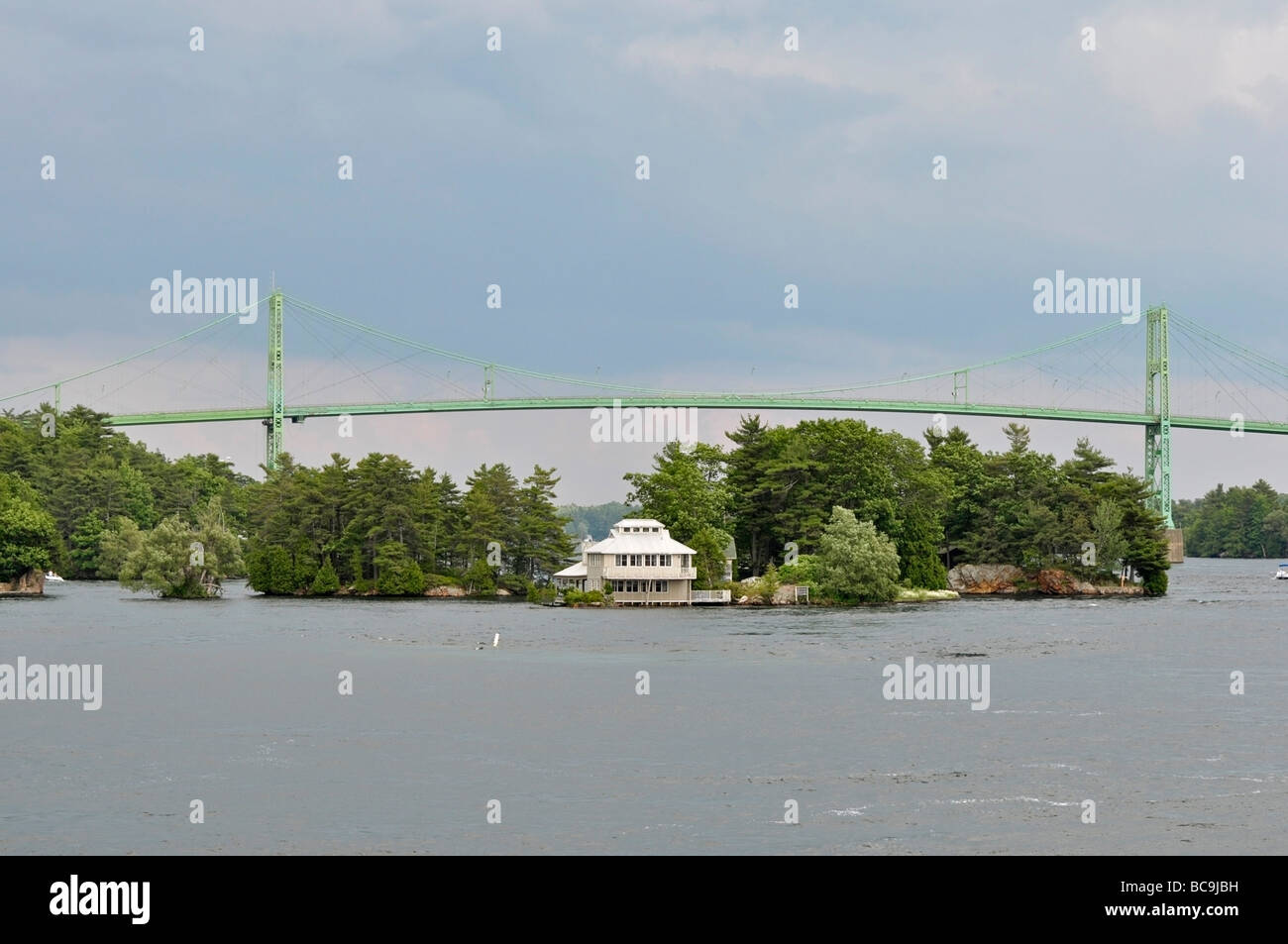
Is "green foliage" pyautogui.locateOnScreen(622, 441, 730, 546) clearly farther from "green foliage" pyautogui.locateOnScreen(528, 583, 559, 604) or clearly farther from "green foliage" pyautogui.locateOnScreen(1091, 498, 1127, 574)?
"green foliage" pyautogui.locateOnScreen(1091, 498, 1127, 574)

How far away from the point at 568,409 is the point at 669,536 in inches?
1422

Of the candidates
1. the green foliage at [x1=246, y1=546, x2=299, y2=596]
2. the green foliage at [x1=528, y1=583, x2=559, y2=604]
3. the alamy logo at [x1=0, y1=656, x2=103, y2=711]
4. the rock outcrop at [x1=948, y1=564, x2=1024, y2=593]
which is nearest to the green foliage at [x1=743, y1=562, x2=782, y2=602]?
the green foliage at [x1=528, y1=583, x2=559, y2=604]

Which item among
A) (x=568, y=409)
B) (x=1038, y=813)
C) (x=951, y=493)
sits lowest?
(x=1038, y=813)

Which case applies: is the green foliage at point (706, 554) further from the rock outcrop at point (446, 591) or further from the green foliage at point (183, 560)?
the green foliage at point (183, 560)

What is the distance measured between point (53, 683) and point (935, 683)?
86.3 ft

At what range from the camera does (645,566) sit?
8400cm

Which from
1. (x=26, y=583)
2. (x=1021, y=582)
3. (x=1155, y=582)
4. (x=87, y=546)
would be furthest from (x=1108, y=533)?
(x=87, y=546)

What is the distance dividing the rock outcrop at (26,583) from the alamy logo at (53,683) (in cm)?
5378

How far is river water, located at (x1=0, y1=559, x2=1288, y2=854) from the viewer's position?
901 inches

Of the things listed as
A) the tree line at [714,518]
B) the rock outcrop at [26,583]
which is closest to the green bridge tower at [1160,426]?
the tree line at [714,518]

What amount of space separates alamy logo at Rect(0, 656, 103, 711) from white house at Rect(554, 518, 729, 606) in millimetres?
40717
